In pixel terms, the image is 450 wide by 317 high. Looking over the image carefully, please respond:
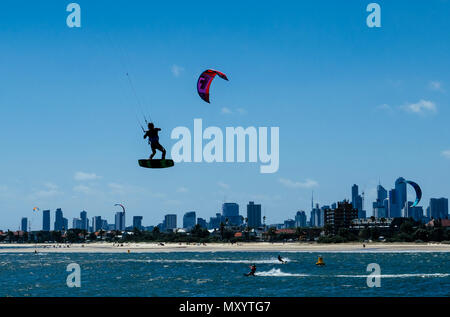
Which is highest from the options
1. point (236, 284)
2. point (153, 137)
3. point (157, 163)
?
point (153, 137)

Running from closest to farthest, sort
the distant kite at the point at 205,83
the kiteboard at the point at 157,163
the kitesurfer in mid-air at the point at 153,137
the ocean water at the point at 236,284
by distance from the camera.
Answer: the kitesurfer in mid-air at the point at 153,137 → the kiteboard at the point at 157,163 → the distant kite at the point at 205,83 → the ocean water at the point at 236,284

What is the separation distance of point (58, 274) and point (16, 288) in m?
15.0

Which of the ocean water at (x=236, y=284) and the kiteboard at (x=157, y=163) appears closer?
the kiteboard at (x=157, y=163)

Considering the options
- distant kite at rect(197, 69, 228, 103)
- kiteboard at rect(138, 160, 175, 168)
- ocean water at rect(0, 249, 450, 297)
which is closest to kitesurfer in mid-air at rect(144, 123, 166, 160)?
kiteboard at rect(138, 160, 175, 168)

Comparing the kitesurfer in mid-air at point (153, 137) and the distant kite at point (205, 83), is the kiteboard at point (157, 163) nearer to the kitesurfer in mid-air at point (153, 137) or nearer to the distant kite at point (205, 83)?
the kitesurfer in mid-air at point (153, 137)

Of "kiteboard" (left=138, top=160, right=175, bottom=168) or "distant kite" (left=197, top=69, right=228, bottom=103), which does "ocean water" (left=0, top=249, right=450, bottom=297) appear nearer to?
"distant kite" (left=197, top=69, right=228, bottom=103)

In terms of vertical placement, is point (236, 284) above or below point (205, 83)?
below

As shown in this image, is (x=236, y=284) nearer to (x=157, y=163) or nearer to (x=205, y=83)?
(x=205, y=83)

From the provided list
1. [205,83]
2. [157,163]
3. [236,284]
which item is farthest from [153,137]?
[236,284]

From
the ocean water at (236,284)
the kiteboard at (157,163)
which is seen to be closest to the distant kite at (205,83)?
the kiteboard at (157,163)

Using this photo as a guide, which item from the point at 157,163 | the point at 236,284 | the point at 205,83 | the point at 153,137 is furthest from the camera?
the point at 236,284

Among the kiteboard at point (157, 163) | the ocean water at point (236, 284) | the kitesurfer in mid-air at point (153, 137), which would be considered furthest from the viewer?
the ocean water at point (236, 284)

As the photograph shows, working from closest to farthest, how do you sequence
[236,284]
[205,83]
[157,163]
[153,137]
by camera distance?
[153,137] < [157,163] < [205,83] < [236,284]
